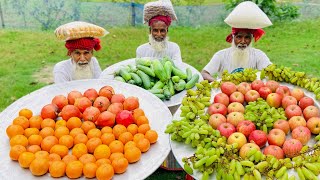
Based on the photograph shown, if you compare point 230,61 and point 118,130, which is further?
point 230,61

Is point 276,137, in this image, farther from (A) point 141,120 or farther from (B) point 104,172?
(B) point 104,172

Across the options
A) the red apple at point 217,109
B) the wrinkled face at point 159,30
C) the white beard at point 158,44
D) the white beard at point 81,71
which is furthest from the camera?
the white beard at point 158,44

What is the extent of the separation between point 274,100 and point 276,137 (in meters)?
0.60

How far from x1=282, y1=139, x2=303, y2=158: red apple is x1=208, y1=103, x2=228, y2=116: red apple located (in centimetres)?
64

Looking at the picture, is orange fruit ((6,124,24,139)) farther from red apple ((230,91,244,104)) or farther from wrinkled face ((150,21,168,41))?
wrinkled face ((150,21,168,41))

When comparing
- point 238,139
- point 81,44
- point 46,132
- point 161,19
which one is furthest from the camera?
point 161,19

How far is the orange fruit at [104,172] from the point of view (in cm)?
262

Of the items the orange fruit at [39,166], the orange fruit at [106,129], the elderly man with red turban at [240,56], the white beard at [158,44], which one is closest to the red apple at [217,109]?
the orange fruit at [106,129]

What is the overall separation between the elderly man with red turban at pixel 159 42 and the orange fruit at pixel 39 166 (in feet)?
9.79

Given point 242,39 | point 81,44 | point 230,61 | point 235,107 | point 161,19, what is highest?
point 161,19

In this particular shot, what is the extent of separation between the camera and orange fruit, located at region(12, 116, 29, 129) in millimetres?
3137

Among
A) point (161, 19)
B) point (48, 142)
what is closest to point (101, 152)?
point (48, 142)

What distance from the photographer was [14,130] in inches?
120

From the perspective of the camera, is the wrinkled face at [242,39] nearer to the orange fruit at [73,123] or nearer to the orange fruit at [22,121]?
the orange fruit at [73,123]
